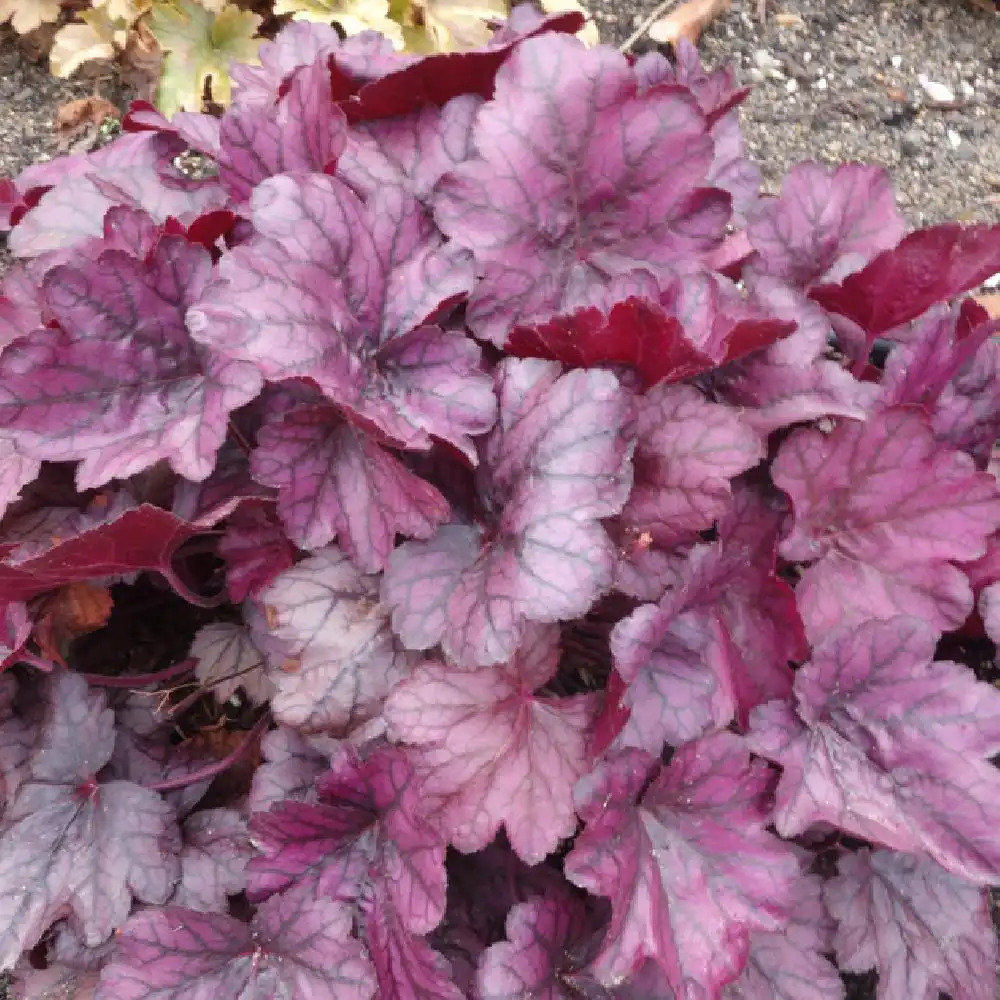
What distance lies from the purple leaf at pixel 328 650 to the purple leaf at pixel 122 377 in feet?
0.50

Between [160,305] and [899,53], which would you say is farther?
[899,53]

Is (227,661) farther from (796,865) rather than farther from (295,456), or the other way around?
(796,865)

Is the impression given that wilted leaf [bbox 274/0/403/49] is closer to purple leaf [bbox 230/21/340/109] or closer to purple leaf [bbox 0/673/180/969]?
purple leaf [bbox 230/21/340/109]

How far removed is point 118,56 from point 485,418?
5.70ft

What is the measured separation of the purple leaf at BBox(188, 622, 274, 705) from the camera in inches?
44.1

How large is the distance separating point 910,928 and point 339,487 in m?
0.74

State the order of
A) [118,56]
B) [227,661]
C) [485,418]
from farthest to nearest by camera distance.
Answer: [118,56] → [227,661] → [485,418]

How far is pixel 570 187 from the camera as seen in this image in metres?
0.98

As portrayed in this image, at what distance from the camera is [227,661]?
3.67ft

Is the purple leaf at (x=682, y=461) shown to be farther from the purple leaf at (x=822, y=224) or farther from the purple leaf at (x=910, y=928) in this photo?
the purple leaf at (x=910, y=928)

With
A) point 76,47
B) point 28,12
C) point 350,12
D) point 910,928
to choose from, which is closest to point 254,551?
point 910,928

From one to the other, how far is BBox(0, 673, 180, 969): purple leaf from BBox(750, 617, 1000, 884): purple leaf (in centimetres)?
59

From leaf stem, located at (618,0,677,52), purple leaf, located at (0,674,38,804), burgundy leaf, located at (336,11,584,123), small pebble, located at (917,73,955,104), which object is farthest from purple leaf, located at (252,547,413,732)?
small pebble, located at (917,73,955,104)

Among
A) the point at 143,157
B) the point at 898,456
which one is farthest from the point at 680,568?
the point at 143,157
